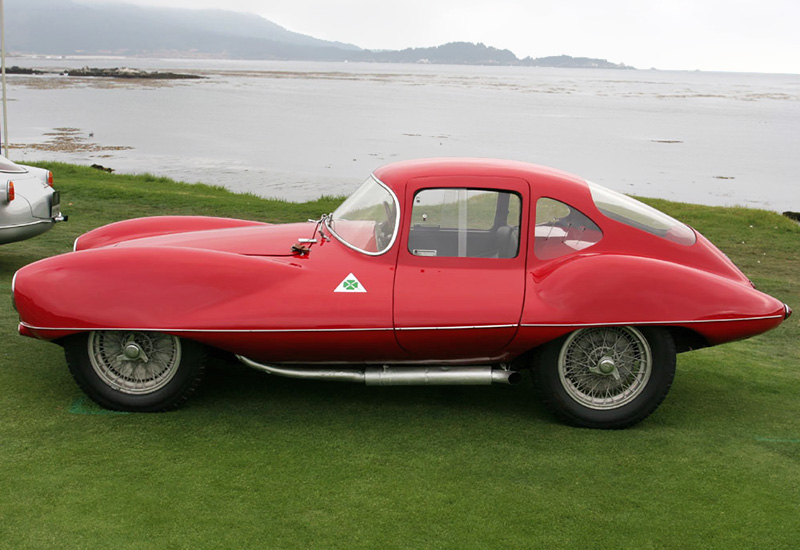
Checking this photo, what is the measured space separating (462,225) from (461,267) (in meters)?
0.31

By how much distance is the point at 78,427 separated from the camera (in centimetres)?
494

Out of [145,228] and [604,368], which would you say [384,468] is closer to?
[604,368]

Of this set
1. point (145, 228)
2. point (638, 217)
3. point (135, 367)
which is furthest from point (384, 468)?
point (145, 228)

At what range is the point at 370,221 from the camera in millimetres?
5508

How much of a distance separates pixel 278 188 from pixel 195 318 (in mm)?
20181

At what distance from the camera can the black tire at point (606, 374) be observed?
17.0 ft

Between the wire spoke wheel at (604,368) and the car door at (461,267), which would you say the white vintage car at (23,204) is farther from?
the wire spoke wheel at (604,368)

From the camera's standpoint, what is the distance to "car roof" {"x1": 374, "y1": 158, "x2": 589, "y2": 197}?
5391 mm

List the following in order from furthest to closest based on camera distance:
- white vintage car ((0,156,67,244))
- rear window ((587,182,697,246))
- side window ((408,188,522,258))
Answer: white vintage car ((0,156,67,244)), rear window ((587,182,697,246)), side window ((408,188,522,258))

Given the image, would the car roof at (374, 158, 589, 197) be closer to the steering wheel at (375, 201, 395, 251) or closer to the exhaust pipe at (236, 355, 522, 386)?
the steering wheel at (375, 201, 395, 251)

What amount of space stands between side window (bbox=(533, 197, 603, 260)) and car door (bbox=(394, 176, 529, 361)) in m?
0.12

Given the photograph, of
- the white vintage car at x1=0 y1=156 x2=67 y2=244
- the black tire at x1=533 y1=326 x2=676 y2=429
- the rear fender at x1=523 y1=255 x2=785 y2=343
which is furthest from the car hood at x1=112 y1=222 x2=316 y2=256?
the white vintage car at x1=0 y1=156 x2=67 y2=244

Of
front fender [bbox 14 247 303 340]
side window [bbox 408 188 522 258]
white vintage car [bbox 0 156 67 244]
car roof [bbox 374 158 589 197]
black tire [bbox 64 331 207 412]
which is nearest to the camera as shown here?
front fender [bbox 14 247 303 340]

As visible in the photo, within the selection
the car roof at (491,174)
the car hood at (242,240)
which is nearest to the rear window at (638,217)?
the car roof at (491,174)
